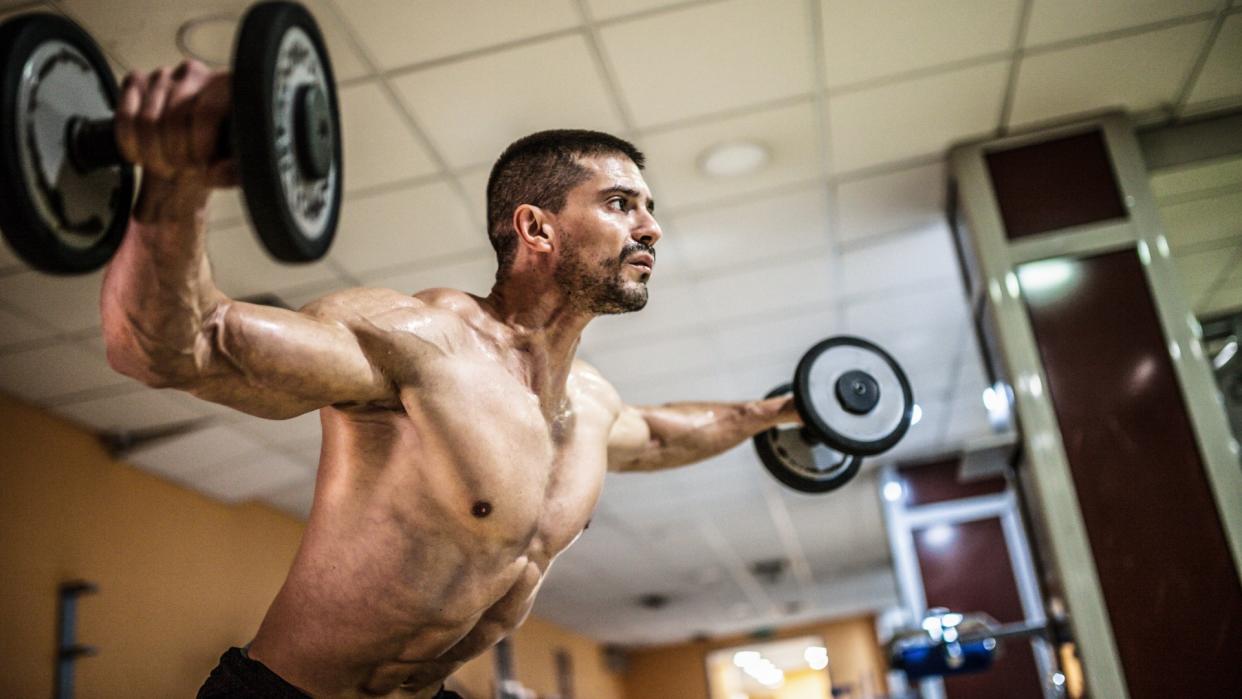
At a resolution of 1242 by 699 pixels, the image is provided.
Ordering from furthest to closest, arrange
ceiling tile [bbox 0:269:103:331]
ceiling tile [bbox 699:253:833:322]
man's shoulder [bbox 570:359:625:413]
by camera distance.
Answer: ceiling tile [bbox 699:253:833:322] < ceiling tile [bbox 0:269:103:331] < man's shoulder [bbox 570:359:625:413]

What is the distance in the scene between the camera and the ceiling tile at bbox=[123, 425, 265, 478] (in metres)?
4.86

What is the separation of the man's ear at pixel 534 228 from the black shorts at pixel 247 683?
31.0 inches

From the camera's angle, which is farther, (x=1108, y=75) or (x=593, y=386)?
(x=1108, y=75)

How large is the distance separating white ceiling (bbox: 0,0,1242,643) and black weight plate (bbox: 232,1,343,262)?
1567 millimetres

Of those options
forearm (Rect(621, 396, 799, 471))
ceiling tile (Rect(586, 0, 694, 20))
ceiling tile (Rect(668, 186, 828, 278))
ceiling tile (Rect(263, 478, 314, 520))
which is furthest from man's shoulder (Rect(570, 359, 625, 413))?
ceiling tile (Rect(263, 478, 314, 520))

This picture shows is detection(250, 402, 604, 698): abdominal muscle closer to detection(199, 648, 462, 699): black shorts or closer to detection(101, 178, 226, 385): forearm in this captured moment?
detection(199, 648, 462, 699): black shorts

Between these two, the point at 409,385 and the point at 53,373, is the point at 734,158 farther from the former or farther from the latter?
the point at 53,373

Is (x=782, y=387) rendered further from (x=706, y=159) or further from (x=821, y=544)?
(x=821, y=544)

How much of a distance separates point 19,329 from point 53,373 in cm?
43

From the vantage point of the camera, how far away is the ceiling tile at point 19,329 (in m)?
3.70

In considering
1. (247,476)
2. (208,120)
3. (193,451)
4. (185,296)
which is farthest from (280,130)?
(247,476)

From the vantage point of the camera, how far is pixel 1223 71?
10.9 feet

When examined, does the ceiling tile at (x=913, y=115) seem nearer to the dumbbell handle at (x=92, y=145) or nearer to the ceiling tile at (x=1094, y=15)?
the ceiling tile at (x=1094, y=15)

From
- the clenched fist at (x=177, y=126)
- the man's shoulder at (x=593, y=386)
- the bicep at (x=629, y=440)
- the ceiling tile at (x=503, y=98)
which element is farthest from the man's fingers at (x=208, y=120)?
the ceiling tile at (x=503, y=98)
